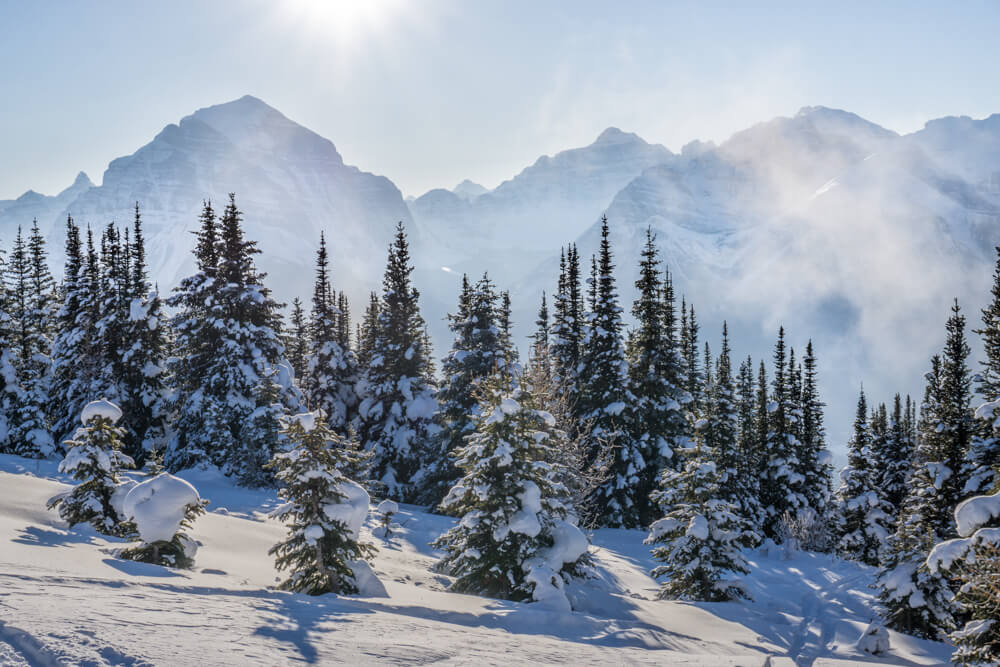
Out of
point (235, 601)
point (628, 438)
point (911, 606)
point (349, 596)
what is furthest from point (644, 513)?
point (235, 601)

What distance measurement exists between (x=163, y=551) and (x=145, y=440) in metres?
24.4

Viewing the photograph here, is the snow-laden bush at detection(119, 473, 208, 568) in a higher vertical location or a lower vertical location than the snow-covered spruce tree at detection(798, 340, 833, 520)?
higher

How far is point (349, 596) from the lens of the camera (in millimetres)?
11672

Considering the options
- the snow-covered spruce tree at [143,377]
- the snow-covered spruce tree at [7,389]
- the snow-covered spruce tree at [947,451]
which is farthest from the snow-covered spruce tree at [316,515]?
the snow-covered spruce tree at [7,389]

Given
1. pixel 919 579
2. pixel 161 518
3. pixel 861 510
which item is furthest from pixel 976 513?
pixel 861 510

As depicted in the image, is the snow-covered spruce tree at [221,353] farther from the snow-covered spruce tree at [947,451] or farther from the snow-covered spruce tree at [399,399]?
the snow-covered spruce tree at [947,451]

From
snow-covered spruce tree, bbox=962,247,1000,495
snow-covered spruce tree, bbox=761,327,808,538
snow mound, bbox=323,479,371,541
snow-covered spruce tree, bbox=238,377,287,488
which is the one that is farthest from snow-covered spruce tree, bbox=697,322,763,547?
snow mound, bbox=323,479,371,541

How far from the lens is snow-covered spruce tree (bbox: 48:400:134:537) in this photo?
44.3 feet

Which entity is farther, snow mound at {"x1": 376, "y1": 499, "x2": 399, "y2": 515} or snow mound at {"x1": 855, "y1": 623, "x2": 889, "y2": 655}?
Answer: snow mound at {"x1": 376, "y1": 499, "x2": 399, "y2": 515}

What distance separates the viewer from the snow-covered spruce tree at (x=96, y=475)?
1352 centimetres

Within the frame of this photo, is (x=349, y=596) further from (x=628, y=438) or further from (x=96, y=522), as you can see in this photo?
(x=628, y=438)

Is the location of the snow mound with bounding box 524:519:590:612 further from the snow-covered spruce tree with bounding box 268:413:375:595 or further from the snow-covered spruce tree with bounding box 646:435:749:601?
the snow-covered spruce tree with bounding box 646:435:749:601

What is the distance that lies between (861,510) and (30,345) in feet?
178

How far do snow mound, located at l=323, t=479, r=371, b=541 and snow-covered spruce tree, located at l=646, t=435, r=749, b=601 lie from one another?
10.3 meters
